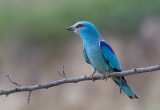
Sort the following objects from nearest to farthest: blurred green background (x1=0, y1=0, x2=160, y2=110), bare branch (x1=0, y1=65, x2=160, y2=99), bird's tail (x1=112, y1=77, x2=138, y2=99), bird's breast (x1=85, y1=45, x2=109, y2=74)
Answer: bare branch (x1=0, y1=65, x2=160, y2=99) → bird's tail (x1=112, y1=77, x2=138, y2=99) → bird's breast (x1=85, y1=45, x2=109, y2=74) → blurred green background (x1=0, y1=0, x2=160, y2=110)

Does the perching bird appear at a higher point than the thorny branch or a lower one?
higher

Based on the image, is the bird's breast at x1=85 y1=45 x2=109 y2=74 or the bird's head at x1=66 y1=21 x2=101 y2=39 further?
the bird's head at x1=66 y1=21 x2=101 y2=39

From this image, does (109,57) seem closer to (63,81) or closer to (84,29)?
(84,29)

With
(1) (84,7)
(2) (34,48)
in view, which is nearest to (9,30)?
(2) (34,48)

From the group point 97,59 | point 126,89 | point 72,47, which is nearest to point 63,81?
point 97,59

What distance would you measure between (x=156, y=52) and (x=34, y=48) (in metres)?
2.48

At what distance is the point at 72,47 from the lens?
10117 millimetres

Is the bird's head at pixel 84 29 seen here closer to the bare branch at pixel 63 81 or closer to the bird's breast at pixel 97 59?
the bird's breast at pixel 97 59

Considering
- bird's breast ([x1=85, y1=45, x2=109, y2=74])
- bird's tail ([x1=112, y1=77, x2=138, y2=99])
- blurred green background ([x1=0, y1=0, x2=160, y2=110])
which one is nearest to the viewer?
bird's tail ([x1=112, y1=77, x2=138, y2=99])

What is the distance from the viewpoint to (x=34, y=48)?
10414 millimetres

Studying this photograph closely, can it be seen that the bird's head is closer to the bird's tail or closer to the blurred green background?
the bird's tail

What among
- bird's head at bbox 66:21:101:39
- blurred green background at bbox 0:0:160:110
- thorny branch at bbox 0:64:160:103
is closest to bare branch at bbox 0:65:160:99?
thorny branch at bbox 0:64:160:103

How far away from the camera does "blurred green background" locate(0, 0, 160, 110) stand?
9.71 m

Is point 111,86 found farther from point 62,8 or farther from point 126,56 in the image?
point 62,8
